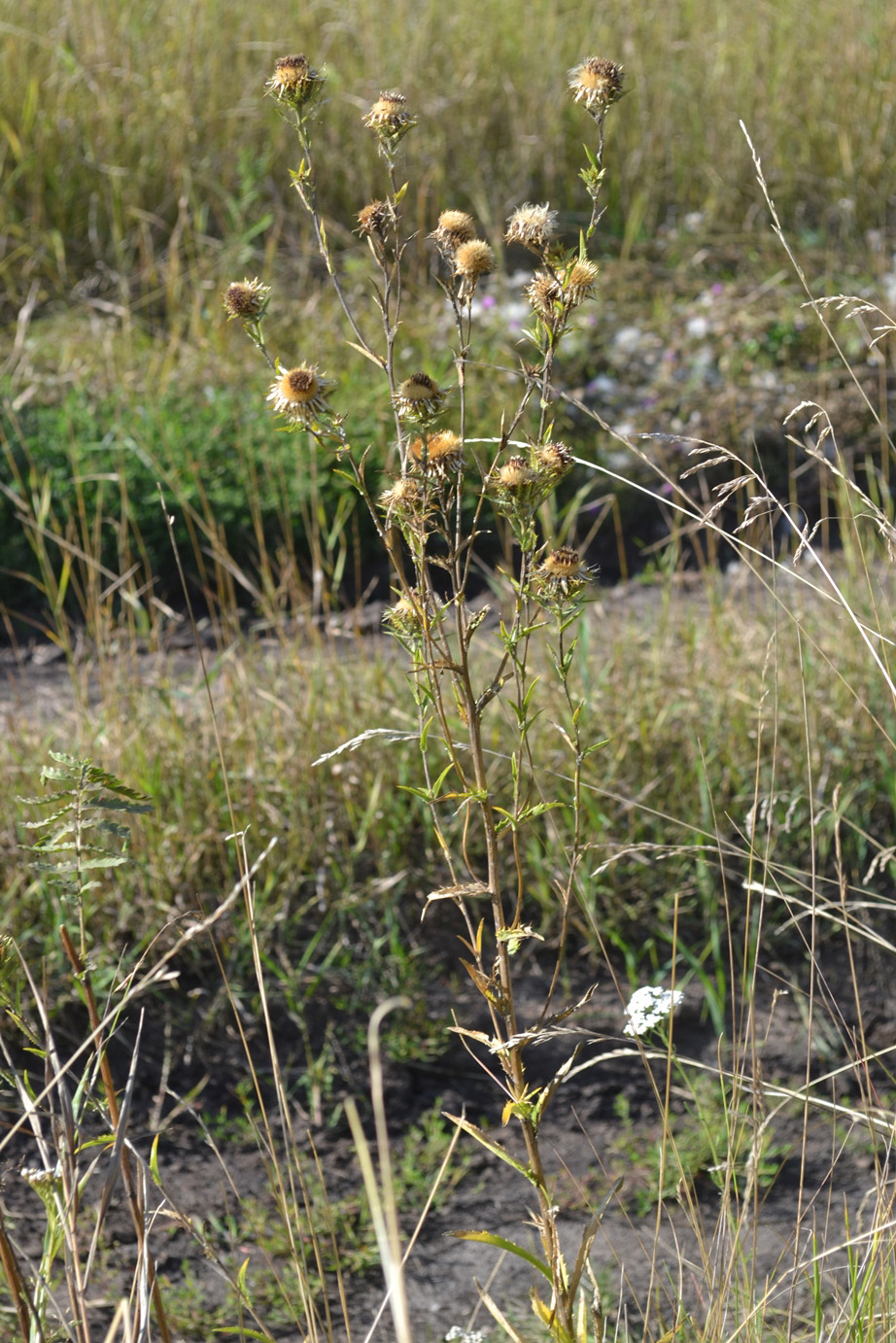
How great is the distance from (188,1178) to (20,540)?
2.26 meters

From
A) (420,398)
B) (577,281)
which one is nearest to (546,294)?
(577,281)

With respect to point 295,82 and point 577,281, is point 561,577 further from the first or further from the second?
point 295,82

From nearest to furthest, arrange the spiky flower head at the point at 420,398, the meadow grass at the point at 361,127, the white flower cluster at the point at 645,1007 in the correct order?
the spiky flower head at the point at 420,398 < the white flower cluster at the point at 645,1007 < the meadow grass at the point at 361,127

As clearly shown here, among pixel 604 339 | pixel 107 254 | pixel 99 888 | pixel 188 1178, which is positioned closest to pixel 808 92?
pixel 604 339

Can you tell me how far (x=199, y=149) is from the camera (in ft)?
18.3

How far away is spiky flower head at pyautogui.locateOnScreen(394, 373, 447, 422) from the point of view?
1.11m

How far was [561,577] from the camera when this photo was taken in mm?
1153

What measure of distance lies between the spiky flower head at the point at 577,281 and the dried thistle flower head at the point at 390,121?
0.20m

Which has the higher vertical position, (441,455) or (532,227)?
(532,227)

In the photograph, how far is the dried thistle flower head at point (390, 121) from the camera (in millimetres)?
1152

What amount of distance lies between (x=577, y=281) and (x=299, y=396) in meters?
0.28

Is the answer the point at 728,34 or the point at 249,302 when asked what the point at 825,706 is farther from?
the point at 728,34

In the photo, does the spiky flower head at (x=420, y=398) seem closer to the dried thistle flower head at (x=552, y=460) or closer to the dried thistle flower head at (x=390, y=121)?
the dried thistle flower head at (x=552, y=460)

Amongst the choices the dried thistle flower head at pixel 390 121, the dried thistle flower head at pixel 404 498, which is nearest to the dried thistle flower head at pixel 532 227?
the dried thistle flower head at pixel 390 121
